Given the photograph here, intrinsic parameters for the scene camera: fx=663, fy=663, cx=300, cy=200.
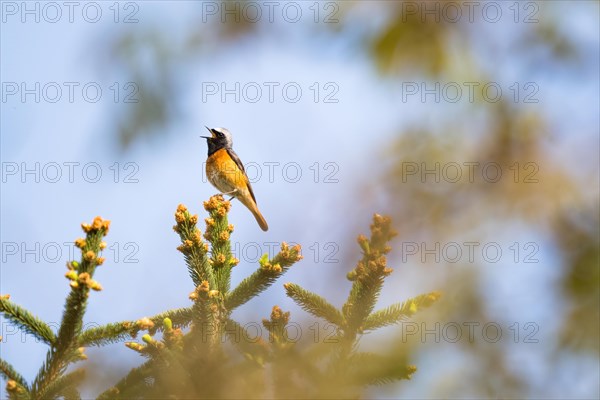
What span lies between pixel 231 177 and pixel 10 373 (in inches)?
223

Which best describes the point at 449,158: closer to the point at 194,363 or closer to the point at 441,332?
the point at 441,332

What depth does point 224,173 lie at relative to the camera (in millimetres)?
8039

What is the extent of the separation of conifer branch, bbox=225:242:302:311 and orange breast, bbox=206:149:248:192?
4.99 meters

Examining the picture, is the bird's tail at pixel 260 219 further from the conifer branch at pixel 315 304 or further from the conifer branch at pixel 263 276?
the conifer branch at pixel 315 304

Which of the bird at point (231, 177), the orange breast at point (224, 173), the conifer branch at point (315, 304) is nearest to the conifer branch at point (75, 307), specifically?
the conifer branch at point (315, 304)

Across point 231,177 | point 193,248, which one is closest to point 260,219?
point 231,177

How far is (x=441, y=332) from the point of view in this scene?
245 centimetres

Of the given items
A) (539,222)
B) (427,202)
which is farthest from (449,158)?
(539,222)

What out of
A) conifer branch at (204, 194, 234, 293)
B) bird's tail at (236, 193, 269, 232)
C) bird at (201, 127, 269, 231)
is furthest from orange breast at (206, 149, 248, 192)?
conifer branch at (204, 194, 234, 293)

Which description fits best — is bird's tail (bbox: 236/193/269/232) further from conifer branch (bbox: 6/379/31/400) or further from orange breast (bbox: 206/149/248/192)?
conifer branch (bbox: 6/379/31/400)

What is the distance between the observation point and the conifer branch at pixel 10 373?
2447mm

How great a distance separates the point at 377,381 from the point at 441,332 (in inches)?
11.9

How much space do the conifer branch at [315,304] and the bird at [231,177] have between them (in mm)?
5010

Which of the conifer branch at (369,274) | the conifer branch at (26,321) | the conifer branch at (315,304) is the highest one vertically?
the conifer branch at (369,274)
